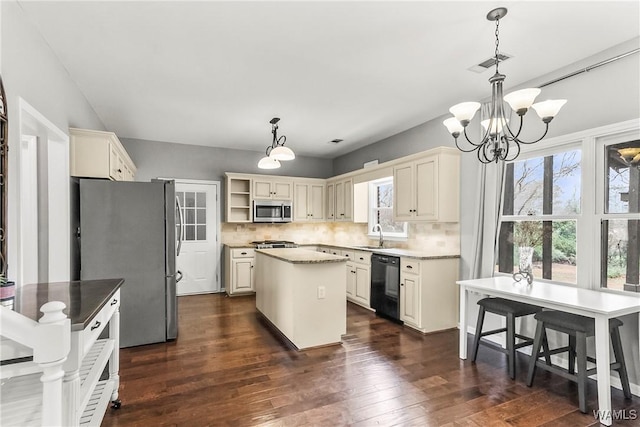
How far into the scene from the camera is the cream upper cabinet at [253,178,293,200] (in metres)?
6.09

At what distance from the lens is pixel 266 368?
290cm

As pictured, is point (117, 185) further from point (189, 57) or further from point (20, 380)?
point (20, 380)

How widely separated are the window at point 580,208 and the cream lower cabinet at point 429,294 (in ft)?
2.17

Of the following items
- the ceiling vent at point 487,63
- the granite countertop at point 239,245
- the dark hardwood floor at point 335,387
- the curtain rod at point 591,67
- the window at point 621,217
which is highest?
the ceiling vent at point 487,63

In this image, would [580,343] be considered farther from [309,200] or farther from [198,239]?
[198,239]

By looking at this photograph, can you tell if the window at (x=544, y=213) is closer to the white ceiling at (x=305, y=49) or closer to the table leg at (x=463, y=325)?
the table leg at (x=463, y=325)

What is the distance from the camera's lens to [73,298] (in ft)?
5.84

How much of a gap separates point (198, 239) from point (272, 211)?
141 cm

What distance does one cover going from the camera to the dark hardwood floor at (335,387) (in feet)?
7.16

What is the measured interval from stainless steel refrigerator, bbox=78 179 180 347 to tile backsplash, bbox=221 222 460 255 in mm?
2599

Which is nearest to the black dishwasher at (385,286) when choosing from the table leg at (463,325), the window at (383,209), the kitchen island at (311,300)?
the window at (383,209)

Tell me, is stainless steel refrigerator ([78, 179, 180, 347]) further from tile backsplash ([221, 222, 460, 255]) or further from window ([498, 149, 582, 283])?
window ([498, 149, 582, 283])

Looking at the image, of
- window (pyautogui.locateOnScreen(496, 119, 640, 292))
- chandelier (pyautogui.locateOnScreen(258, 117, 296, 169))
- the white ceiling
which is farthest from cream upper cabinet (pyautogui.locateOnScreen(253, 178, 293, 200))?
window (pyautogui.locateOnScreen(496, 119, 640, 292))

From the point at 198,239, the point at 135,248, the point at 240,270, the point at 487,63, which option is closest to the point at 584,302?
the point at 487,63
